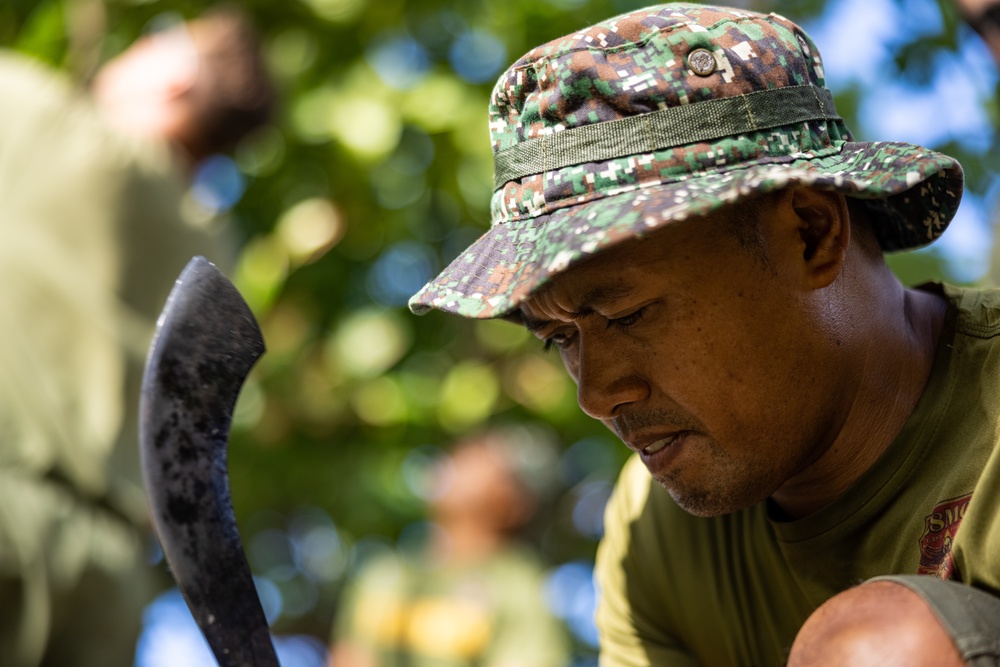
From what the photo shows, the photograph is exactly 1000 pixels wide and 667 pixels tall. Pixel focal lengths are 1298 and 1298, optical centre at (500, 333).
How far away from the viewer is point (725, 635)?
85.1 inches

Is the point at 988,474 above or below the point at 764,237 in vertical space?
below

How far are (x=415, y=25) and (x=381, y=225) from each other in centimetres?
87

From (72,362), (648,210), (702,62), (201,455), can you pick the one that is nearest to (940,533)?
(648,210)

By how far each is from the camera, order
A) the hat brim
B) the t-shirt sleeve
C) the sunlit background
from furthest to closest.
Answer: the sunlit background
the t-shirt sleeve
the hat brim

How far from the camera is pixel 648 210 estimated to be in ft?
5.37

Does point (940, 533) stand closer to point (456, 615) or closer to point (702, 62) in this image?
point (702, 62)

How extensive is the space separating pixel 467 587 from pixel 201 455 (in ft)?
13.1

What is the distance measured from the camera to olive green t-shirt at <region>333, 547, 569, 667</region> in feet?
17.7

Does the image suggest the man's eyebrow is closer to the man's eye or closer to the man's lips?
the man's eye

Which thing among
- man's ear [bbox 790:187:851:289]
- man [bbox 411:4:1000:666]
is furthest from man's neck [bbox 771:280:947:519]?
man's ear [bbox 790:187:851:289]

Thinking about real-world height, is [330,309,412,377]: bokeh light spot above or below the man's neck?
below

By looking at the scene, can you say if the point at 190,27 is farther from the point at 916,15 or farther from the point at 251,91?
the point at 916,15

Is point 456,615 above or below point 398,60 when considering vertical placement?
below

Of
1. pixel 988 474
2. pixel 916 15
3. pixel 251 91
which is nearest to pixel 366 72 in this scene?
pixel 251 91
